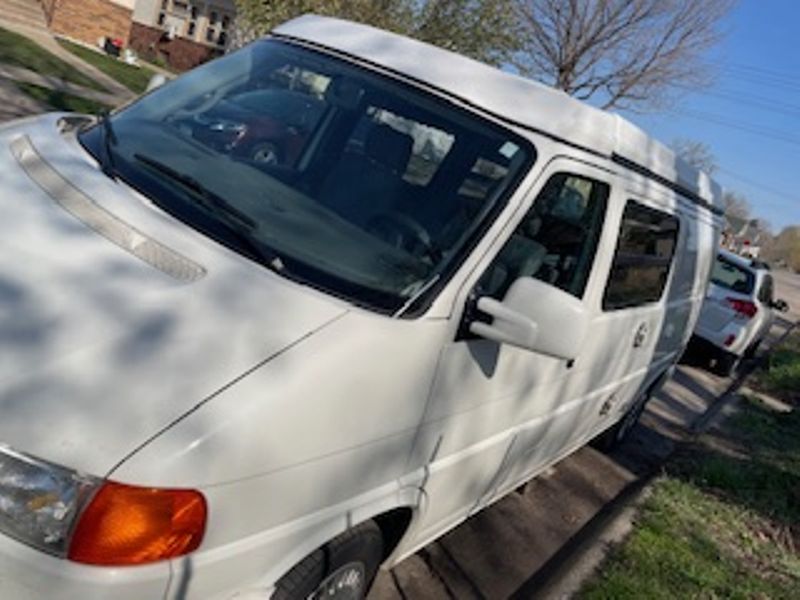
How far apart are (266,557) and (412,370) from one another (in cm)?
→ 72

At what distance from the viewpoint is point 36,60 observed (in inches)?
663

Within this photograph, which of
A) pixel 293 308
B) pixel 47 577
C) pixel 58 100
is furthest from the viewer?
pixel 58 100

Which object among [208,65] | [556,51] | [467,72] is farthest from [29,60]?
[467,72]

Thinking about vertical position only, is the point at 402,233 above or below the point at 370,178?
below

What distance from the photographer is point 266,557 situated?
2.12m

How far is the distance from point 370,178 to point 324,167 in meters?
0.19

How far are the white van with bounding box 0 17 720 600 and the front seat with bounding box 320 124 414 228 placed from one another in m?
0.01

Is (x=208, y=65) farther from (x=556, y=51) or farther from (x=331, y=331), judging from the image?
(x=556, y=51)

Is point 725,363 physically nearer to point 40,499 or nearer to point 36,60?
point 40,499

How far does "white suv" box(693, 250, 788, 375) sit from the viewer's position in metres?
11.6

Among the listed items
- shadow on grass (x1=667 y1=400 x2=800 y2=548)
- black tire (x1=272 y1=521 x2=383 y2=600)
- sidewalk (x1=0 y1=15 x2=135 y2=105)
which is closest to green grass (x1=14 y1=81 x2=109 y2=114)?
sidewalk (x1=0 y1=15 x2=135 y2=105)

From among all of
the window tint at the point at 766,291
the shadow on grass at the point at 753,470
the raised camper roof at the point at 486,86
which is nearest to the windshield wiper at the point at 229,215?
the raised camper roof at the point at 486,86

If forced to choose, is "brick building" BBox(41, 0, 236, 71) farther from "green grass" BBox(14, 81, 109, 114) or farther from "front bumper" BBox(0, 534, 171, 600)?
"front bumper" BBox(0, 534, 171, 600)

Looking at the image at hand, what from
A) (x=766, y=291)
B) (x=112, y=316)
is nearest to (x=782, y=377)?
(x=766, y=291)
